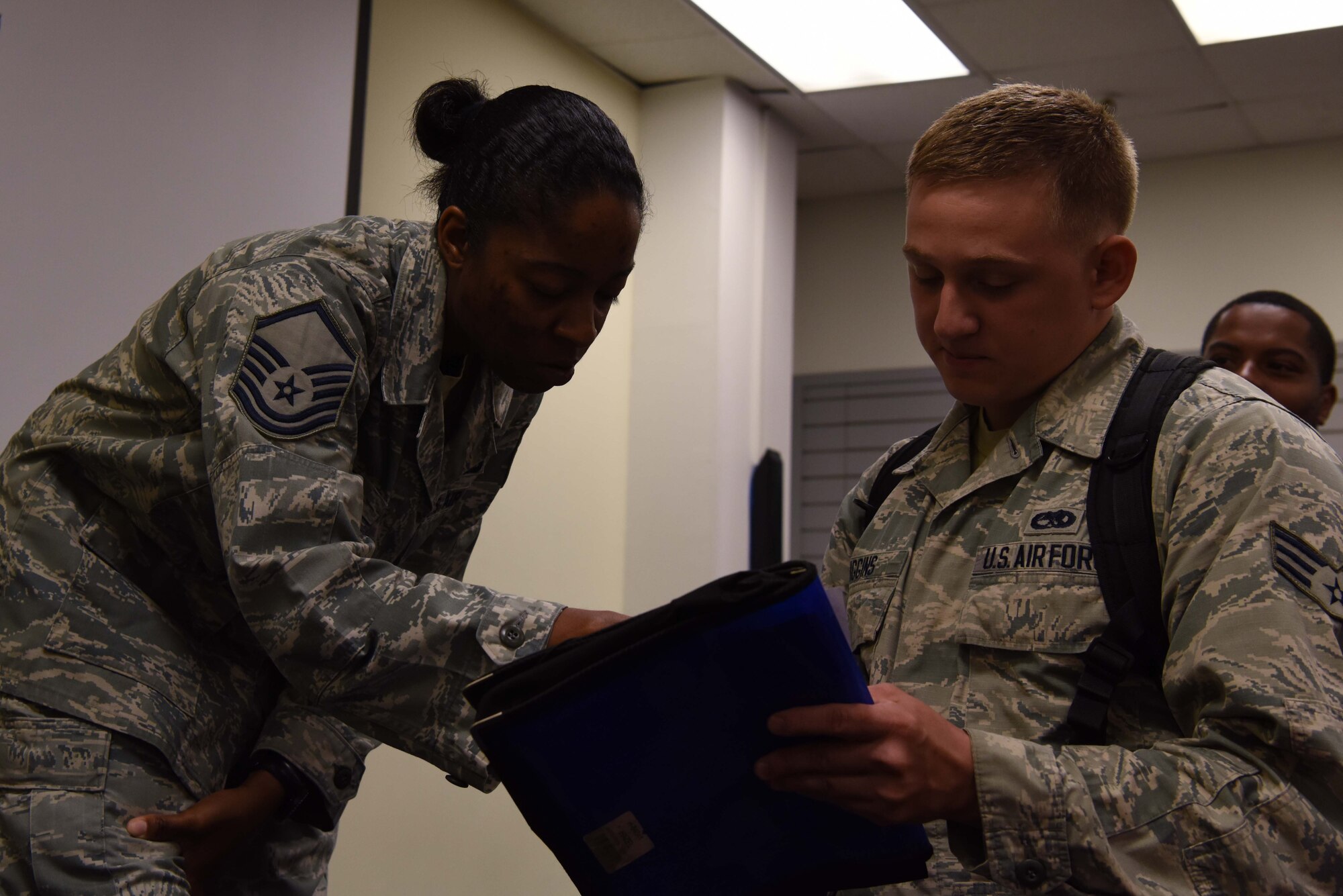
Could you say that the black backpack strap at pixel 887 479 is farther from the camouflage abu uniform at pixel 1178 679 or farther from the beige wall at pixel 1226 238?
the beige wall at pixel 1226 238

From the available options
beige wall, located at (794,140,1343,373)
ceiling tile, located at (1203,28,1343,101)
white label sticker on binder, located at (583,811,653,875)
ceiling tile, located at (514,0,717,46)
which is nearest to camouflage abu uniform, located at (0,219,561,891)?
white label sticker on binder, located at (583,811,653,875)

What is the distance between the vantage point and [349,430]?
140 centimetres

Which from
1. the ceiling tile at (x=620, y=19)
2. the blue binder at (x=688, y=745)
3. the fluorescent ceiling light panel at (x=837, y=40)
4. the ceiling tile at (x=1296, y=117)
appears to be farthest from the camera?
the ceiling tile at (x=1296, y=117)

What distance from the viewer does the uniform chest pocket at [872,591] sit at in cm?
134

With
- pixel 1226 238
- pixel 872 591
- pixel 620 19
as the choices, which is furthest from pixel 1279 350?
pixel 1226 238

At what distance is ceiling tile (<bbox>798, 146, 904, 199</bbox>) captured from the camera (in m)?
5.21

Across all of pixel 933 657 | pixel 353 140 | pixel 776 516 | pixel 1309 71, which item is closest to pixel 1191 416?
pixel 933 657

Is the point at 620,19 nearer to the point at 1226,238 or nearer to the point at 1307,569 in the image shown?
the point at 1226,238

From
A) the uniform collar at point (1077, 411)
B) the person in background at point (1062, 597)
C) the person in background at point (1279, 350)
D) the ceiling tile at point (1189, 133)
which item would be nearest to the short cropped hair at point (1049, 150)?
the person in background at point (1062, 597)

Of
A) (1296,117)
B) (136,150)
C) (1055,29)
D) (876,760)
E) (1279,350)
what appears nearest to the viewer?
(876,760)

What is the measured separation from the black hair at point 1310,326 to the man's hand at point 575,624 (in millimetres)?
1947

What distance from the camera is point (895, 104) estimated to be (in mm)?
4598

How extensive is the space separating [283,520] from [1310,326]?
7.48 feet

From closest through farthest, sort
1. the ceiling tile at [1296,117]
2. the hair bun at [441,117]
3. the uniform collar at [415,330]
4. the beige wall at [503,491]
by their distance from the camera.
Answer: the uniform collar at [415,330]
the hair bun at [441,117]
the beige wall at [503,491]
the ceiling tile at [1296,117]
